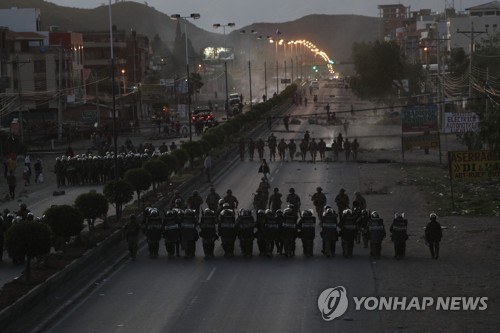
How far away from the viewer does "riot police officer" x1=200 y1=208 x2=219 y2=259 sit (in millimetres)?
26703

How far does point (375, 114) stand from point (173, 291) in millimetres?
86482

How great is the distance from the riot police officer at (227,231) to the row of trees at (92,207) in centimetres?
346

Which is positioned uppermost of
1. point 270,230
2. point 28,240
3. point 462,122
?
point 462,122

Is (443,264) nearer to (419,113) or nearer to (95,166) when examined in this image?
(95,166)

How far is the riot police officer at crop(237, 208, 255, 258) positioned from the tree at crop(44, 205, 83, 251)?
391 cm

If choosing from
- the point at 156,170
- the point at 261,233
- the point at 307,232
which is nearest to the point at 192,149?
the point at 156,170

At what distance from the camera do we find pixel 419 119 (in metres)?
56.3

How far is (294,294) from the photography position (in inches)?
853

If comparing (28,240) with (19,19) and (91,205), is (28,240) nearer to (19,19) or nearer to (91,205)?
(91,205)

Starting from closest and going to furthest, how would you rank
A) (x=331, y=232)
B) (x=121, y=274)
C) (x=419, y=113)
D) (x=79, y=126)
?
(x=121, y=274), (x=331, y=232), (x=419, y=113), (x=79, y=126)

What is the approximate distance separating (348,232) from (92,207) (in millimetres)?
7160

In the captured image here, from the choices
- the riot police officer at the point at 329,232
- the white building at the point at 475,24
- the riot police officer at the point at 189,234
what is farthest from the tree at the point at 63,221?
the white building at the point at 475,24

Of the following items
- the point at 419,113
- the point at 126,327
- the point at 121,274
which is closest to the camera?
the point at 126,327

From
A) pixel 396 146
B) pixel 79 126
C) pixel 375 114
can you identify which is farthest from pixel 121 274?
pixel 375 114
